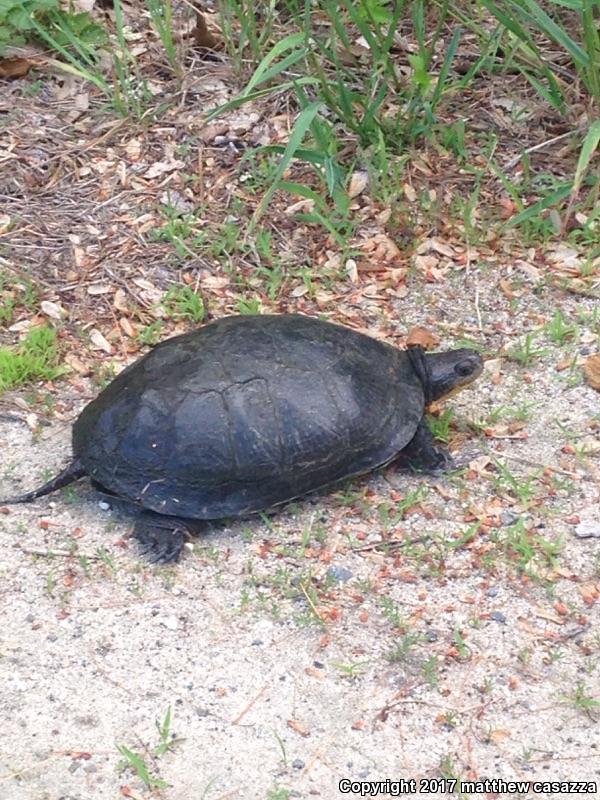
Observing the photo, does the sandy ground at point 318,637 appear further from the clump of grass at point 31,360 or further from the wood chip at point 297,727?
the clump of grass at point 31,360

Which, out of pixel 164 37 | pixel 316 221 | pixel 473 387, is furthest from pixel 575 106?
pixel 164 37

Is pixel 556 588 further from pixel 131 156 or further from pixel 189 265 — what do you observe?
pixel 131 156

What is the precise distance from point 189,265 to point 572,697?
240 cm

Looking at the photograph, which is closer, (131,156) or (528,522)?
(528,522)

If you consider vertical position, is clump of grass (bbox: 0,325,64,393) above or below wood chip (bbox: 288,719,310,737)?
below

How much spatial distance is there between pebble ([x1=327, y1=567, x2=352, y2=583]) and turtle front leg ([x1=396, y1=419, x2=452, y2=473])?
1.71 ft

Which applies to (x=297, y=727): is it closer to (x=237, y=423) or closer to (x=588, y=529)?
(x=237, y=423)

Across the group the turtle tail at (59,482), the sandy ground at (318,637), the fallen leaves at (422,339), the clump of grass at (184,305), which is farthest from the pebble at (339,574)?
the clump of grass at (184,305)

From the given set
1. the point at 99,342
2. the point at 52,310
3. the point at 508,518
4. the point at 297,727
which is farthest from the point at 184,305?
the point at 297,727

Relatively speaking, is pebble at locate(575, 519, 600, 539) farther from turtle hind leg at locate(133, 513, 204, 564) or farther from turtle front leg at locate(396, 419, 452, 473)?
turtle hind leg at locate(133, 513, 204, 564)

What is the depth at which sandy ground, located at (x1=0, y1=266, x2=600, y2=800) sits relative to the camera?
2.65 metres

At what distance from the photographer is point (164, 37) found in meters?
5.02

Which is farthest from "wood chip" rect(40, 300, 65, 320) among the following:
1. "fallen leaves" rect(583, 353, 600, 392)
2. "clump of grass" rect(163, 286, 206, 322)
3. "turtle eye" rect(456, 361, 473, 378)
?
"fallen leaves" rect(583, 353, 600, 392)

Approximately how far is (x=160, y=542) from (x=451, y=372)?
117cm
